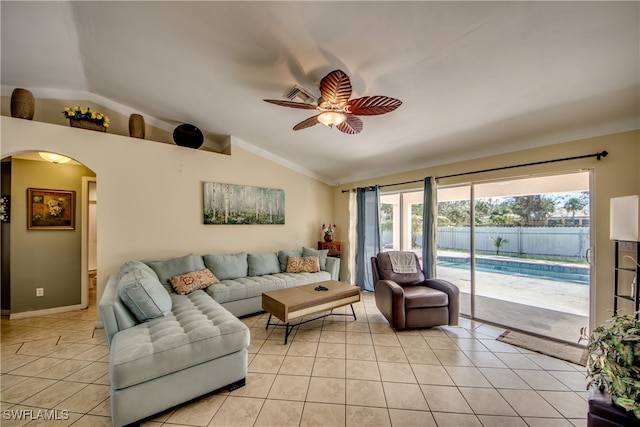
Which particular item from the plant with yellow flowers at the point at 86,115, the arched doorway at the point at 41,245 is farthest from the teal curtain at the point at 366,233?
the arched doorway at the point at 41,245

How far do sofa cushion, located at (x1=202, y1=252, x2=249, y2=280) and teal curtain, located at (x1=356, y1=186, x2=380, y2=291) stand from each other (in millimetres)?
2338

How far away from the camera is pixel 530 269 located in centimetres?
335

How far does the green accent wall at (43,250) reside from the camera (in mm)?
3490

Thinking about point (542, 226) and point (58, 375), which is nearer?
point (58, 375)

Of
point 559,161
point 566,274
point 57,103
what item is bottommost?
point 566,274

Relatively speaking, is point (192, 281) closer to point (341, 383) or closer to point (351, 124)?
point (341, 383)

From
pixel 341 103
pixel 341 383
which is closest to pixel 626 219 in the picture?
pixel 341 103

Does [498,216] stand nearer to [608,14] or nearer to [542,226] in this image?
[542,226]

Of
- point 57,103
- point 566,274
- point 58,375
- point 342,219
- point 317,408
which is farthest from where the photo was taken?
point 342,219

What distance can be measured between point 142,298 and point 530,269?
4.58 m

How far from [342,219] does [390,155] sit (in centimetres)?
199

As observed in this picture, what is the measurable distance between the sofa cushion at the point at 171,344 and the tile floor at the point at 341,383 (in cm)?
36

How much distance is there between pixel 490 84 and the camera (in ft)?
7.20

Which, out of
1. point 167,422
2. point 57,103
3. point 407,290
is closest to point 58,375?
point 167,422
